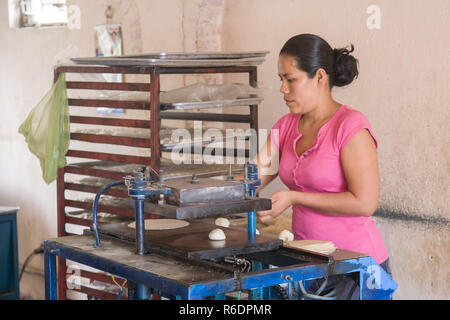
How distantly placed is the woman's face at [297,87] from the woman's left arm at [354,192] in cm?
29

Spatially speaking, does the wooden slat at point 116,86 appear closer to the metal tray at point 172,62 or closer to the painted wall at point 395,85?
the metal tray at point 172,62

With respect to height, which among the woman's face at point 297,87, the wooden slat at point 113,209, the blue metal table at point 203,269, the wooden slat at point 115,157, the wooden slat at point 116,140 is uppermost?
the woman's face at point 297,87

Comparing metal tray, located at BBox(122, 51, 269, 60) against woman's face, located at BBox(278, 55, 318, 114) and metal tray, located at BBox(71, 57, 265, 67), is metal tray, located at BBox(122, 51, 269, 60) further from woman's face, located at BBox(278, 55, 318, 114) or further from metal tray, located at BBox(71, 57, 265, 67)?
woman's face, located at BBox(278, 55, 318, 114)

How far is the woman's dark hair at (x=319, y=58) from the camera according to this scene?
2666mm

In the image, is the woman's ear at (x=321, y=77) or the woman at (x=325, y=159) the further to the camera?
the woman's ear at (x=321, y=77)

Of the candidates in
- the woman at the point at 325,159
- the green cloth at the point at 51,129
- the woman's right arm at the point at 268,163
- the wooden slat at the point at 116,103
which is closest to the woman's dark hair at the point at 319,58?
the woman at the point at 325,159

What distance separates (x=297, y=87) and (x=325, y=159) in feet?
1.10

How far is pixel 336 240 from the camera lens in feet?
8.51

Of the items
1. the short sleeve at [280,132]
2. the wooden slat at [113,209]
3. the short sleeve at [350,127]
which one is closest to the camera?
the short sleeve at [350,127]

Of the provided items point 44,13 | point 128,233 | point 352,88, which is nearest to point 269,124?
point 352,88

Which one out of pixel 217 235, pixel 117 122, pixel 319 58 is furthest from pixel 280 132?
pixel 217 235

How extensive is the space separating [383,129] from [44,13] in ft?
11.6

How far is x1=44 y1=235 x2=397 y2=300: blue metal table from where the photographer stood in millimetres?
1694

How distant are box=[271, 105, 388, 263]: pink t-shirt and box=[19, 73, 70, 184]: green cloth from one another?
153 centimetres
